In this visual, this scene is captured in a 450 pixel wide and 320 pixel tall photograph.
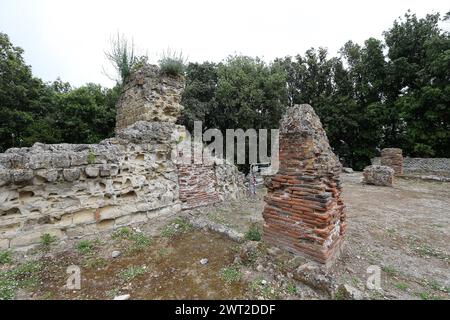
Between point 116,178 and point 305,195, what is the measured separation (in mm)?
3643

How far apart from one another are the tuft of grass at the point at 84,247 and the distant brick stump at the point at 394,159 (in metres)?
15.1

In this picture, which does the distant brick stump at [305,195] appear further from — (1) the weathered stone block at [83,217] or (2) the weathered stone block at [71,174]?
(2) the weathered stone block at [71,174]

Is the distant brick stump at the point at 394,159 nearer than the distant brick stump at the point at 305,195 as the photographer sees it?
No

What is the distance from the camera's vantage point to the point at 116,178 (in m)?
4.48

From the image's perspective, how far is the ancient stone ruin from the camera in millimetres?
3492

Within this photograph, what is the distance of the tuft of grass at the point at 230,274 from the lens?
2.65 meters

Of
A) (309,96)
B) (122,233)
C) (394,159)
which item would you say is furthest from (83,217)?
(309,96)

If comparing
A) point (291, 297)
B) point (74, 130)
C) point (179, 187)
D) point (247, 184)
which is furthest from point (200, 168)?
point (74, 130)

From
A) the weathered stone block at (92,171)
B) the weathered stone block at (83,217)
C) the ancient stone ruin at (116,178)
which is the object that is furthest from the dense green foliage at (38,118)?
the weathered stone block at (83,217)

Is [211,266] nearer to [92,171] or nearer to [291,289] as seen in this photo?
[291,289]

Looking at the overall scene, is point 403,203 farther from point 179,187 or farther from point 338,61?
point 338,61

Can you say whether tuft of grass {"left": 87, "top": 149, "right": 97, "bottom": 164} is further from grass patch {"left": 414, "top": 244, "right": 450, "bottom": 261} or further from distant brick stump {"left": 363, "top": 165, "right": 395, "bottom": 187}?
distant brick stump {"left": 363, "top": 165, "right": 395, "bottom": 187}

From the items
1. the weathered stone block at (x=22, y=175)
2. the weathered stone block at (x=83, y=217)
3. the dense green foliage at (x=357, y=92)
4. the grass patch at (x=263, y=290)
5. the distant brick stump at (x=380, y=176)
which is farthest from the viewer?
the dense green foliage at (x=357, y=92)

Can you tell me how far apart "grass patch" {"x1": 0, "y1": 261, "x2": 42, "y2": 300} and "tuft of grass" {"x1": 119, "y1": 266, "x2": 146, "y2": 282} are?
1021 mm
